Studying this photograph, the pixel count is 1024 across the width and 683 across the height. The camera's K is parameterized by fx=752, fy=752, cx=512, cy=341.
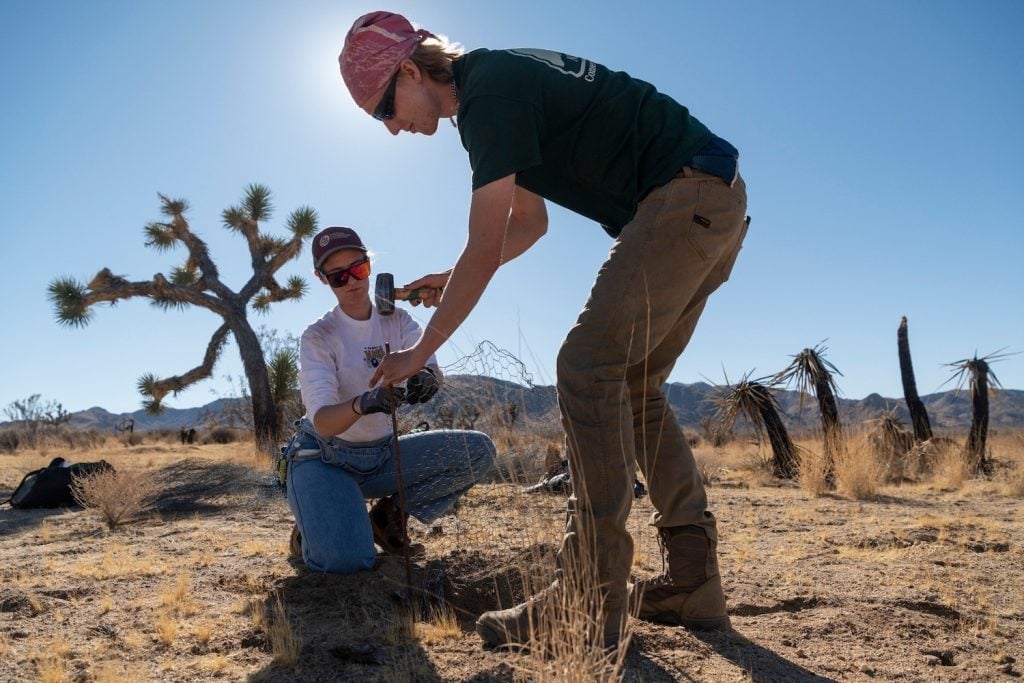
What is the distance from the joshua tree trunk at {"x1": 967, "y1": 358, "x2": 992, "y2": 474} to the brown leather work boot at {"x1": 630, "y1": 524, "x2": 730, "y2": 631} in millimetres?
7349

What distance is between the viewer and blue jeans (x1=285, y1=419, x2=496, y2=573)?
304 centimetres

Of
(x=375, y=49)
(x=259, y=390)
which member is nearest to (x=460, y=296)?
(x=375, y=49)

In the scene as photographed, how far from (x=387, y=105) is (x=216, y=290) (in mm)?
13853

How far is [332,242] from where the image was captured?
11.2 feet

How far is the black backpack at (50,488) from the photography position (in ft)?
20.6

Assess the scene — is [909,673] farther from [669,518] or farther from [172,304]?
[172,304]

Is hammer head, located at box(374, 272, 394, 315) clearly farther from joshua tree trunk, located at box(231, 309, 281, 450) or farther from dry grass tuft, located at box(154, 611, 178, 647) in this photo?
joshua tree trunk, located at box(231, 309, 281, 450)

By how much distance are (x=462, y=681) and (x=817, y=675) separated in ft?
3.15

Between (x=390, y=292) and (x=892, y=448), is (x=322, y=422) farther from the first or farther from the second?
(x=892, y=448)

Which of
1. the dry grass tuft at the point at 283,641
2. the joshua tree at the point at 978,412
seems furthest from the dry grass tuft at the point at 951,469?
the dry grass tuft at the point at 283,641

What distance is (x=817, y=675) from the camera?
203 cm

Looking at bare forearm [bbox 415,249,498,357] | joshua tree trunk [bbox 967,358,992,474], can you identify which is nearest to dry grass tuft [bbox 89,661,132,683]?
bare forearm [bbox 415,249,498,357]

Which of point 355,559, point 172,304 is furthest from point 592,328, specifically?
point 172,304

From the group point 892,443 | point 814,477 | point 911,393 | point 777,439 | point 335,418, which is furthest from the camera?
point 911,393
